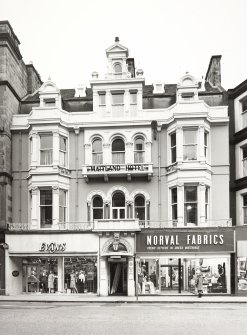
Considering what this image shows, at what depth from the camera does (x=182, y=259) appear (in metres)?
31.6

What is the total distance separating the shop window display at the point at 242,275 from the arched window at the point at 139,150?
875cm

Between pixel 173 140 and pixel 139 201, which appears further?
pixel 139 201

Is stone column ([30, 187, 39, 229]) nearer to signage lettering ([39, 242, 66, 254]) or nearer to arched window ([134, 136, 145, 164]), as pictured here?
signage lettering ([39, 242, 66, 254])

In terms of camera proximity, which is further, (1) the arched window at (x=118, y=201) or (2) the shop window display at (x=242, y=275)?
(1) the arched window at (x=118, y=201)

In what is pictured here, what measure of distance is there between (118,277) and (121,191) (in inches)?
213

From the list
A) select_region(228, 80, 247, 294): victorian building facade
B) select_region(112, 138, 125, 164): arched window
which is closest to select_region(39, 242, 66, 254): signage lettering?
select_region(112, 138, 125, 164): arched window

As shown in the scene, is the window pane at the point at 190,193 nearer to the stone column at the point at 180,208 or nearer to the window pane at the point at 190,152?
the stone column at the point at 180,208

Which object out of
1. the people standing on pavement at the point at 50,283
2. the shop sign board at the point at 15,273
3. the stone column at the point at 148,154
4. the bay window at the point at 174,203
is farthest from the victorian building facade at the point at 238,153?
the shop sign board at the point at 15,273

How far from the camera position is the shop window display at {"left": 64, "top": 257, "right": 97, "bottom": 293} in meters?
31.8

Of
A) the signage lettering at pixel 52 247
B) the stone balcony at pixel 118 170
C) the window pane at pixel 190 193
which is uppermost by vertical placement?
the stone balcony at pixel 118 170

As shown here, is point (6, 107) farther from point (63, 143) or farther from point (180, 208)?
point (180, 208)

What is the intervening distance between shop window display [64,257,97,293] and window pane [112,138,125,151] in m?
7.09

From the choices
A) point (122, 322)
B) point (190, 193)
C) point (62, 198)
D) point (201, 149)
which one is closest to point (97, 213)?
point (62, 198)

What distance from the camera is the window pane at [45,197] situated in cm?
3294
